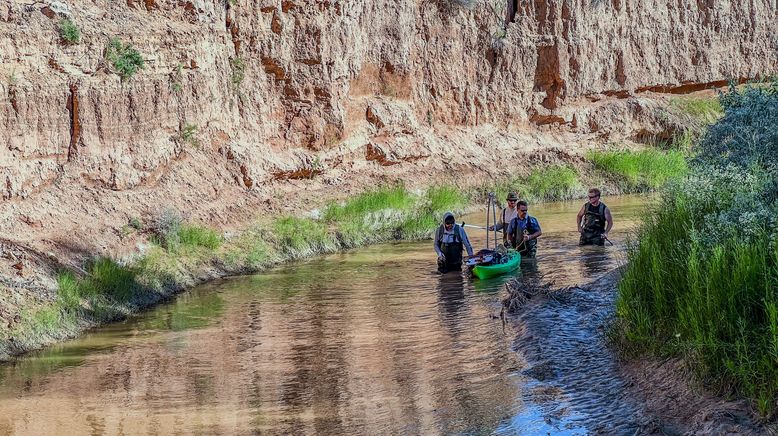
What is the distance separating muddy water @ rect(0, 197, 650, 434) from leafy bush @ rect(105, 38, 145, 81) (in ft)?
14.8

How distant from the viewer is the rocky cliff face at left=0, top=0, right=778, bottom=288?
1706 cm

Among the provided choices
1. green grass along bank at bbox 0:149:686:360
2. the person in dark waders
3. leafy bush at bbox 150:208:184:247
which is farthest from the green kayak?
leafy bush at bbox 150:208:184:247

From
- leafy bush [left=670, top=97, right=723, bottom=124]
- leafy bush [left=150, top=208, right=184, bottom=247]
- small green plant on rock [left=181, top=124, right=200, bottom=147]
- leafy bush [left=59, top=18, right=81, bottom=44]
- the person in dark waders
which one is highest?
leafy bush [left=59, top=18, right=81, bottom=44]

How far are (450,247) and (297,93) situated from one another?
7.39m

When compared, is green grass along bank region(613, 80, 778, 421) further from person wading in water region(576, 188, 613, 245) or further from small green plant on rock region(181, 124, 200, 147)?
small green plant on rock region(181, 124, 200, 147)

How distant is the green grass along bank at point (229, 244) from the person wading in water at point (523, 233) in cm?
379

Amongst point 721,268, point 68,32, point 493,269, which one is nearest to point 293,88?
point 68,32

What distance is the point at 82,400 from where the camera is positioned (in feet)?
35.9

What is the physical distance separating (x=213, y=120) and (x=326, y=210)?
3.15 metres

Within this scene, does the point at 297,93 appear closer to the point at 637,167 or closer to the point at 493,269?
the point at 493,269

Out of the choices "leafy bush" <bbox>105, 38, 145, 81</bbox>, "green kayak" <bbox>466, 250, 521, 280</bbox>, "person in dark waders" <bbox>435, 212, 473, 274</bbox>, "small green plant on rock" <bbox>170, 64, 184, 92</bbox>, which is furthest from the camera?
"small green plant on rock" <bbox>170, 64, 184, 92</bbox>

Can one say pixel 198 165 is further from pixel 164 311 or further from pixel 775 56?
pixel 775 56

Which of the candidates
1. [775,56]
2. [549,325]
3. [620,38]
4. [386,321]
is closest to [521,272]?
[386,321]

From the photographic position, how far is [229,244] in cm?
1930
